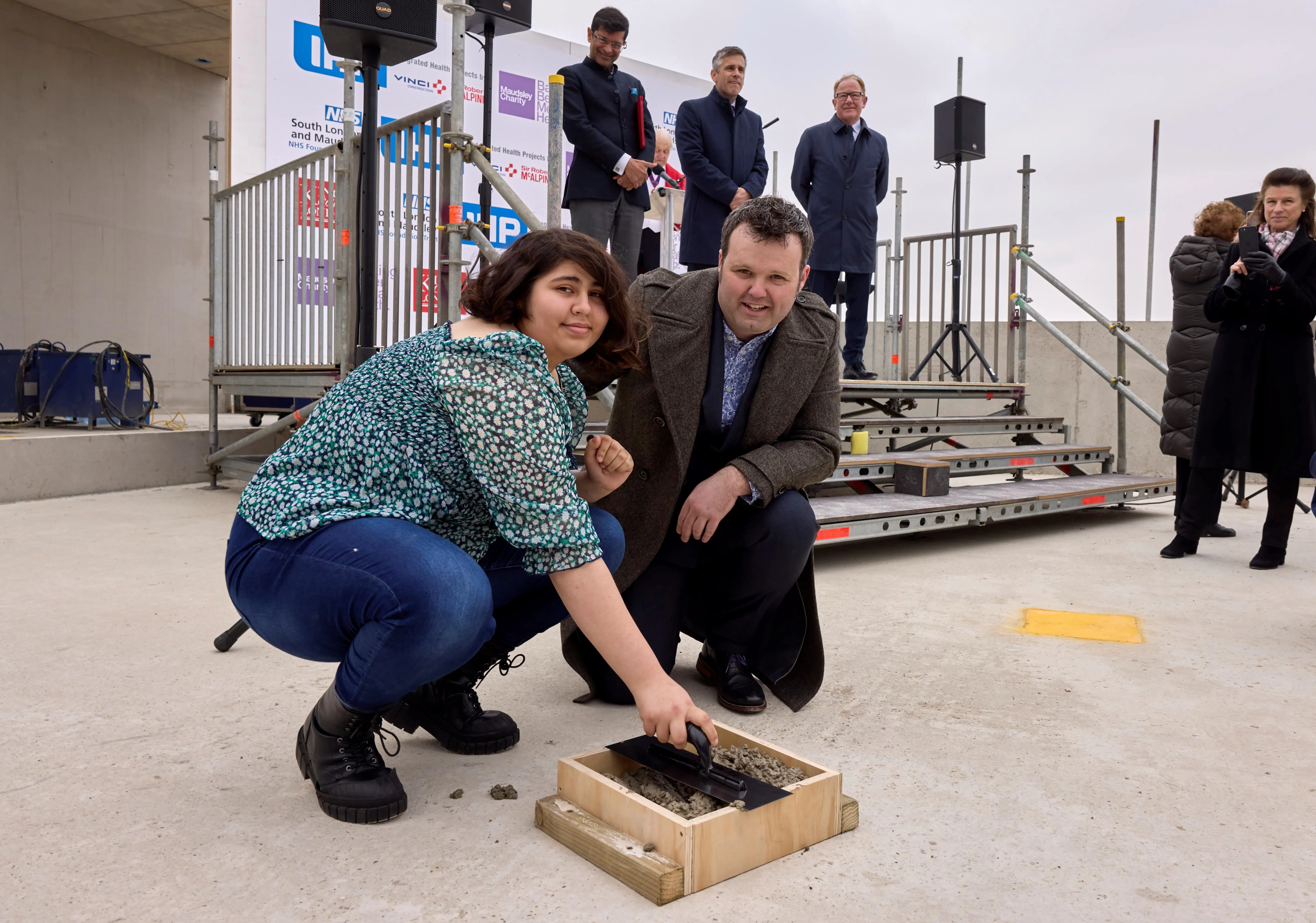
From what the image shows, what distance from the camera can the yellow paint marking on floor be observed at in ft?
8.82

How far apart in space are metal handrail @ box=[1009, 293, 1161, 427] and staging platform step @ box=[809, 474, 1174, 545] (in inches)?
16.2

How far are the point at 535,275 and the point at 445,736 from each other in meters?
0.86

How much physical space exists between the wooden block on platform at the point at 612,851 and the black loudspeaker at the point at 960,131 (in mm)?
6431

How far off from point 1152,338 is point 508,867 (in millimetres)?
7831

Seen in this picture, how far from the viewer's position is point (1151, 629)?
2.78m

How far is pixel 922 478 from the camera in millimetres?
4195

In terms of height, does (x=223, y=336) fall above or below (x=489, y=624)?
above

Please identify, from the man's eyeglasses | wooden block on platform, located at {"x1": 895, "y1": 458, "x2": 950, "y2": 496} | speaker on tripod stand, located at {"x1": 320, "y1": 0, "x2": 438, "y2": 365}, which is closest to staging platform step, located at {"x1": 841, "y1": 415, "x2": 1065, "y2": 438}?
wooden block on platform, located at {"x1": 895, "y1": 458, "x2": 950, "y2": 496}

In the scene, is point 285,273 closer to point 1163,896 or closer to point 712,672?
point 712,672

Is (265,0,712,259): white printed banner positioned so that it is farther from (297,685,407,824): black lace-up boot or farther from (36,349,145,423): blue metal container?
(297,685,407,824): black lace-up boot

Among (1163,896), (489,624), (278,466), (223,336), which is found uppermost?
(223,336)

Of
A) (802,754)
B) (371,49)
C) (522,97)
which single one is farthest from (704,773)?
(522,97)

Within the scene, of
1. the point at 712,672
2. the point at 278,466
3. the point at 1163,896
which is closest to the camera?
the point at 1163,896

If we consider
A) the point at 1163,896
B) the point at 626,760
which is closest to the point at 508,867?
the point at 626,760
